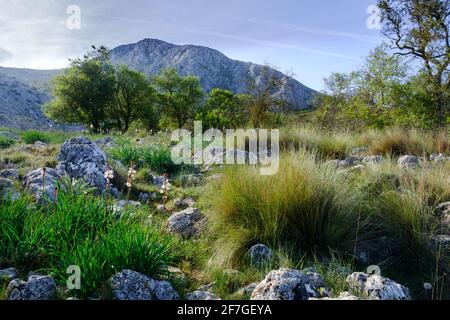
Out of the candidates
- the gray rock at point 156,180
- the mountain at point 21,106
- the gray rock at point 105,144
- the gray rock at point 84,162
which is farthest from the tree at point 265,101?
the mountain at point 21,106

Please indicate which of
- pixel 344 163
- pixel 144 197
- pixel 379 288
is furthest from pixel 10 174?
pixel 344 163

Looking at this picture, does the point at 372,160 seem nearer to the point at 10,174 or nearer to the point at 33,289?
the point at 10,174

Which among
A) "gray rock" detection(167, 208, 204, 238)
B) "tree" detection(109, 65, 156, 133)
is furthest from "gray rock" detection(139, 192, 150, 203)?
"tree" detection(109, 65, 156, 133)

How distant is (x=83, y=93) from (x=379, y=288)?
120 feet

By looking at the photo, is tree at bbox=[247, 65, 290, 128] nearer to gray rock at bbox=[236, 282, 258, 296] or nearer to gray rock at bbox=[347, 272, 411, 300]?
gray rock at bbox=[236, 282, 258, 296]

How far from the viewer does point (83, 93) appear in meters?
35.7

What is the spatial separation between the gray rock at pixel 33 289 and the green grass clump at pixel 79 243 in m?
0.15

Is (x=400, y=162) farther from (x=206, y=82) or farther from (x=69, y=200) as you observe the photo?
(x=206, y=82)

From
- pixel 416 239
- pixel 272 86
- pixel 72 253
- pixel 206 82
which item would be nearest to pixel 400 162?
pixel 416 239

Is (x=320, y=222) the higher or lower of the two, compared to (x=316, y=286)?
higher

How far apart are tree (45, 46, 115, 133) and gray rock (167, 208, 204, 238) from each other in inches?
1344

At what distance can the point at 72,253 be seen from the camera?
289 cm

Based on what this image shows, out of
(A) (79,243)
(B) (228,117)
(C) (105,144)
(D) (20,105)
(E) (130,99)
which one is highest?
(D) (20,105)
